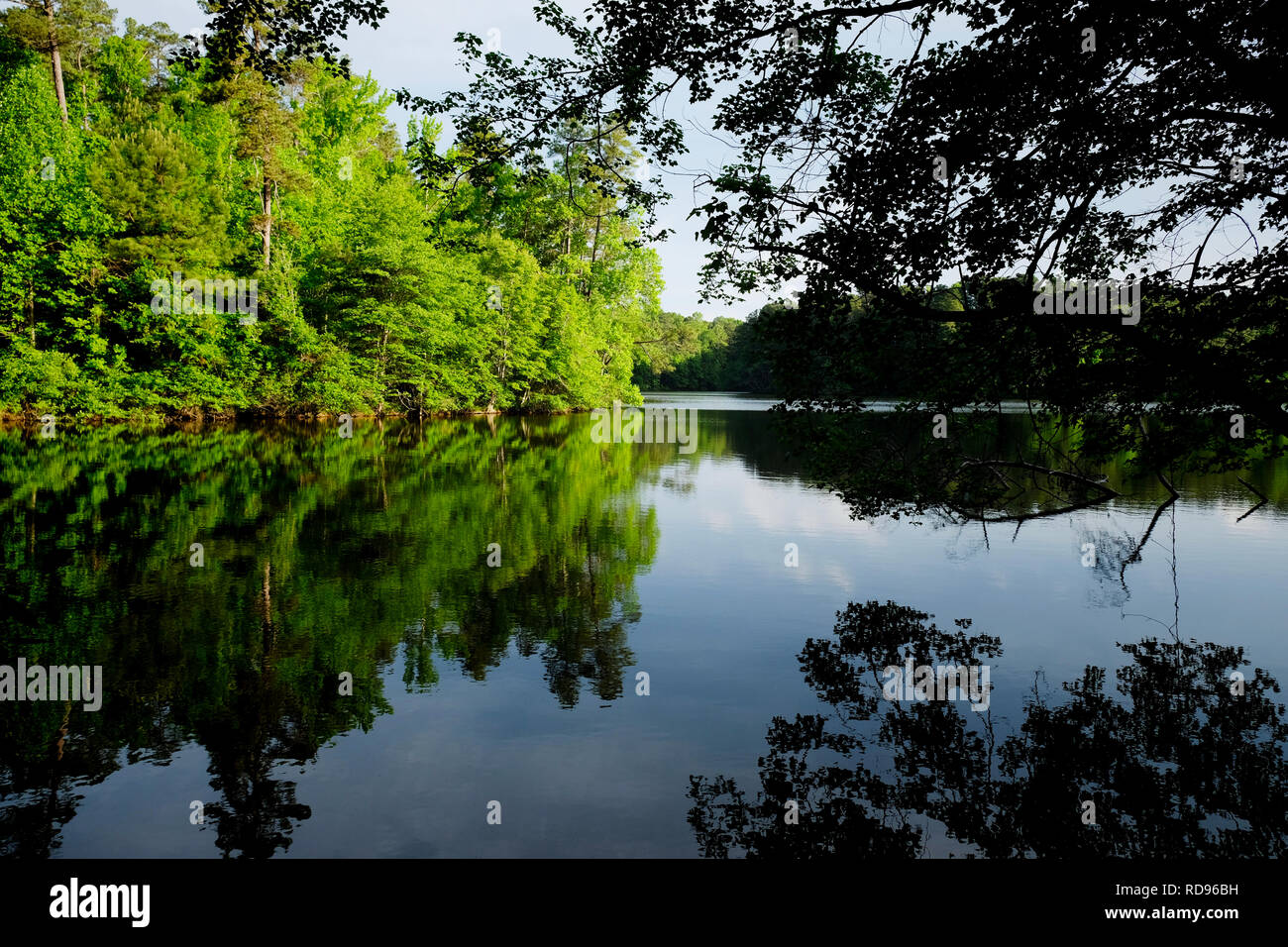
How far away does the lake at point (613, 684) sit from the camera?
555 cm

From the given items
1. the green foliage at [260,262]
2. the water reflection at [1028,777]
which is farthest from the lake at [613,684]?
the green foliage at [260,262]

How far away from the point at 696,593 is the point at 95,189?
36248 millimetres

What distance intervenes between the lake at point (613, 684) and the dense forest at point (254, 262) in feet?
42.7

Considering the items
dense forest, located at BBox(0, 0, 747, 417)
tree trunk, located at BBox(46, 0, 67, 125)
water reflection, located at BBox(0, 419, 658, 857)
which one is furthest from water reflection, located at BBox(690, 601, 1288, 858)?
tree trunk, located at BBox(46, 0, 67, 125)

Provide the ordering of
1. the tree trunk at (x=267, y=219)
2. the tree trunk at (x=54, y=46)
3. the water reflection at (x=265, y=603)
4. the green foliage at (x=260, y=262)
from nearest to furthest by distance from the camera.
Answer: the water reflection at (x=265, y=603), the green foliage at (x=260, y=262), the tree trunk at (x=54, y=46), the tree trunk at (x=267, y=219)

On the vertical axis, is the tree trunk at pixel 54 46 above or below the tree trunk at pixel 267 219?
above

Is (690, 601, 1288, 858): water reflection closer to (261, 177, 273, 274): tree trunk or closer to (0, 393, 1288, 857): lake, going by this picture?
(0, 393, 1288, 857): lake

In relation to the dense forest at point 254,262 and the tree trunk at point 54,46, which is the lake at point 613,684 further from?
the tree trunk at point 54,46

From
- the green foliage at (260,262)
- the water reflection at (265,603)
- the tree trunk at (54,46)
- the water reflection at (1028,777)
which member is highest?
the tree trunk at (54,46)

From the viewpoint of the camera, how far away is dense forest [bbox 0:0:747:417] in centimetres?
3294

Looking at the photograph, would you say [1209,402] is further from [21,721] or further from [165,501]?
[165,501]

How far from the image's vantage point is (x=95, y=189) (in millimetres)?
33031

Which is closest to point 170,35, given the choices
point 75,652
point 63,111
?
point 63,111
